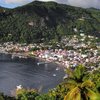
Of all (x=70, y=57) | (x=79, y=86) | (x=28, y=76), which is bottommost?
(x=70, y=57)

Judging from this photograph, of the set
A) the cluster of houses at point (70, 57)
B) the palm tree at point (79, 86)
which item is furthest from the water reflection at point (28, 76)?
the palm tree at point (79, 86)

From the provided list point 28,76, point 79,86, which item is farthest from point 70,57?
point 79,86

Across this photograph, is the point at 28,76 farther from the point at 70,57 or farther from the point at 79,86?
the point at 79,86

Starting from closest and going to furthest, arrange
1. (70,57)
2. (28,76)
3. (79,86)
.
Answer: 1. (79,86)
2. (28,76)
3. (70,57)

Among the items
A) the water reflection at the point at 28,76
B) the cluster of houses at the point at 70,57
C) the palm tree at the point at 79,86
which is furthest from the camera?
the cluster of houses at the point at 70,57

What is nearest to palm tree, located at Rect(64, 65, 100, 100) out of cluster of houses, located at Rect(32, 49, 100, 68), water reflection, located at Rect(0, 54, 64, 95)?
water reflection, located at Rect(0, 54, 64, 95)

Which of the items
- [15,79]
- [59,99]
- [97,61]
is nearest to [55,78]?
[15,79]

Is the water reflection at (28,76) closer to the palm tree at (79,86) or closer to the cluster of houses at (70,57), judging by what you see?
the cluster of houses at (70,57)

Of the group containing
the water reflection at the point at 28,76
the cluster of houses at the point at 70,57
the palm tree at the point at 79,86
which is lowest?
the cluster of houses at the point at 70,57

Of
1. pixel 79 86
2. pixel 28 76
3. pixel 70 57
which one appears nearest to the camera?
pixel 79 86

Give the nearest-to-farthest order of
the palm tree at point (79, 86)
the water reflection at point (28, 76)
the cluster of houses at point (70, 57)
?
the palm tree at point (79, 86)
the water reflection at point (28, 76)
the cluster of houses at point (70, 57)

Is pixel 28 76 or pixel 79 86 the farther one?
pixel 28 76

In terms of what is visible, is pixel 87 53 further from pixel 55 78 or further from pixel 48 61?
pixel 55 78
